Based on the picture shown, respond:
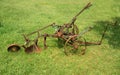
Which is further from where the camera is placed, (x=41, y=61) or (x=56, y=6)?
(x=56, y=6)

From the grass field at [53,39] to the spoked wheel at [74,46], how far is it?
0.73ft

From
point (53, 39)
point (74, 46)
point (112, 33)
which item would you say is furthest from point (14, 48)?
point (112, 33)

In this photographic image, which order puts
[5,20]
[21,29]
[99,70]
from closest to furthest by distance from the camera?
[99,70]
[21,29]
[5,20]

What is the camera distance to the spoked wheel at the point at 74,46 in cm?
787

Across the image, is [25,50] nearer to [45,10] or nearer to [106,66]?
[106,66]

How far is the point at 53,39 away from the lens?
927cm

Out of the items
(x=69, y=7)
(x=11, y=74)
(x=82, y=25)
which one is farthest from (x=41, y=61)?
(x=69, y=7)

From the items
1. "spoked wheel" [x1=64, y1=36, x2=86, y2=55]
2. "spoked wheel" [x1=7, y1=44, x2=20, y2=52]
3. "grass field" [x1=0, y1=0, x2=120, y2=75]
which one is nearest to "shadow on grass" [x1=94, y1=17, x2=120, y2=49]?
"grass field" [x1=0, y1=0, x2=120, y2=75]

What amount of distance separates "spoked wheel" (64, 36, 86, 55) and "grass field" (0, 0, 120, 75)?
0.22 metres

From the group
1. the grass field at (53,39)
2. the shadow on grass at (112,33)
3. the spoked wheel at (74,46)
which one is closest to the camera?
the grass field at (53,39)

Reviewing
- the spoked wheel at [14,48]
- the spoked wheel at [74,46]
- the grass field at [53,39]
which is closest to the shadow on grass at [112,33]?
the grass field at [53,39]

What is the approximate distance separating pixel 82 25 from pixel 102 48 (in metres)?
2.89

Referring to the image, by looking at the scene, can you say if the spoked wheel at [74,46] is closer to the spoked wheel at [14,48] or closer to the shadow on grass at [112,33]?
the shadow on grass at [112,33]

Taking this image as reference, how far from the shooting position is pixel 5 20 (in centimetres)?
1136
